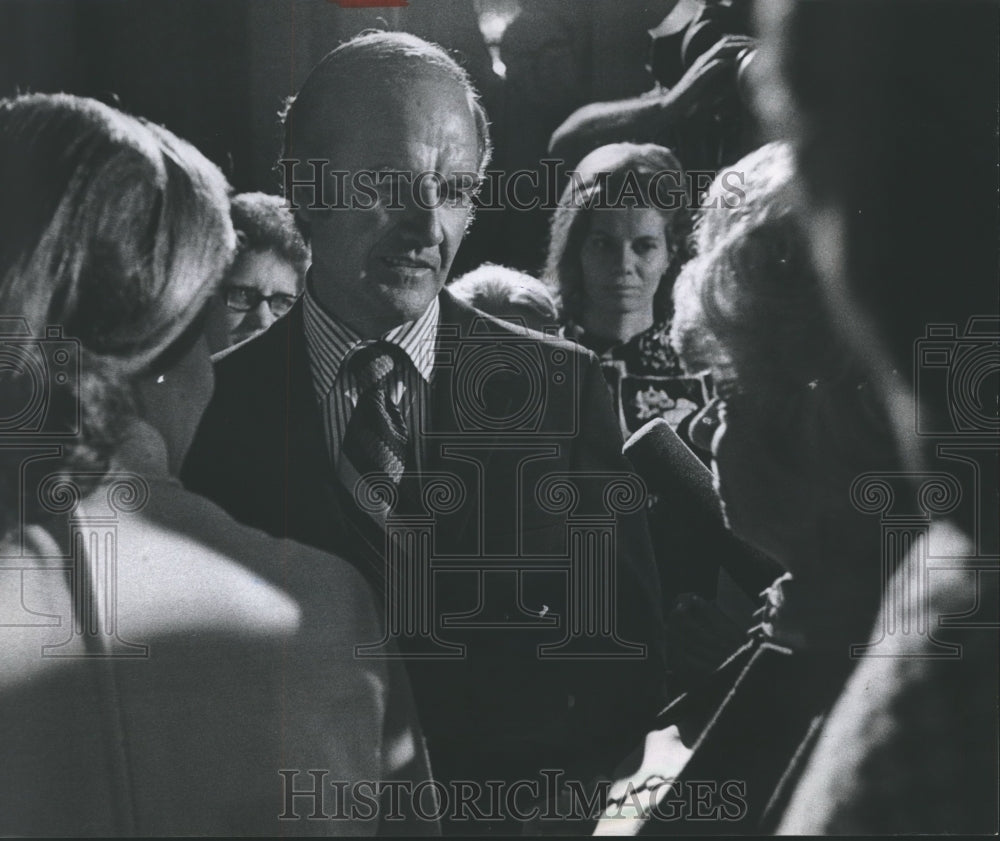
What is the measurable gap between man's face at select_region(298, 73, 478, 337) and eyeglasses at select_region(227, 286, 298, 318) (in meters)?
0.16

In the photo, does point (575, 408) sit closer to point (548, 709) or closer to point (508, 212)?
point (508, 212)

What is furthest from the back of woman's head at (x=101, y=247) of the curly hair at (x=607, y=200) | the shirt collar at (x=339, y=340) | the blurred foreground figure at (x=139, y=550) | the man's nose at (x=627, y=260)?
the man's nose at (x=627, y=260)

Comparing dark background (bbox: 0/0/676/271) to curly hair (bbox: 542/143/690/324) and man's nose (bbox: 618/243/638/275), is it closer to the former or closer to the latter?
curly hair (bbox: 542/143/690/324)

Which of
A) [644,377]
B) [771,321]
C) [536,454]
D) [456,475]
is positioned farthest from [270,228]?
[771,321]

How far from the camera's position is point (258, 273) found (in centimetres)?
330

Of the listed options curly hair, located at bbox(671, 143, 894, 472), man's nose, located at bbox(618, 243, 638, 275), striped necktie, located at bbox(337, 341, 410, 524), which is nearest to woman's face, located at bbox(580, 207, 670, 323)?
man's nose, located at bbox(618, 243, 638, 275)

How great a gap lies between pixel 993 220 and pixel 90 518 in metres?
2.82

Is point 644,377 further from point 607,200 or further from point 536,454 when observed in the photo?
point 607,200

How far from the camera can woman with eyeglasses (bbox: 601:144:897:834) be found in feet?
10.6

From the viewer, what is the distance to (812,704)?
128 inches

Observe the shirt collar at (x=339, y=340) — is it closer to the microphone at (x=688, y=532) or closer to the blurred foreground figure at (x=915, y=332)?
the microphone at (x=688, y=532)

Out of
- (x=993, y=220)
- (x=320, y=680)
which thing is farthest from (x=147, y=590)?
(x=993, y=220)

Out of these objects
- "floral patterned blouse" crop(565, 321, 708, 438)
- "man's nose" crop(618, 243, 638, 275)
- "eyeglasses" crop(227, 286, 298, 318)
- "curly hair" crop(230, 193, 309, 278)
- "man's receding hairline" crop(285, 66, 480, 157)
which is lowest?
"floral patterned blouse" crop(565, 321, 708, 438)

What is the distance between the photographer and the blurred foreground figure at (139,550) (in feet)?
10.8
